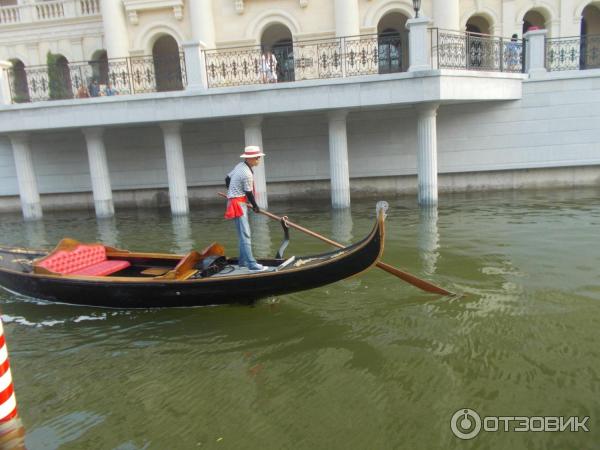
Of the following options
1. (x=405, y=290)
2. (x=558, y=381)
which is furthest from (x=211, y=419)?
(x=405, y=290)

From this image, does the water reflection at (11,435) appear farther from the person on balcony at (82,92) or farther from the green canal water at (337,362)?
the person on balcony at (82,92)

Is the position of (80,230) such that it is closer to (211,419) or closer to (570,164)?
(211,419)

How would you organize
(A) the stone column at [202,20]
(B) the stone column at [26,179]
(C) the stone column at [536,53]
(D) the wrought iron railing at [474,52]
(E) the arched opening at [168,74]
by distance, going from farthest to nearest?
(A) the stone column at [202,20] → (E) the arched opening at [168,74] → (B) the stone column at [26,179] → (C) the stone column at [536,53] → (D) the wrought iron railing at [474,52]

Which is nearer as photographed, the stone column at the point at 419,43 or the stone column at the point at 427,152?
the stone column at the point at 419,43

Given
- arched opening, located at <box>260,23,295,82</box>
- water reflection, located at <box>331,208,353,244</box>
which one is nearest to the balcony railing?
arched opening, located at <box>260,23,295,82</box>

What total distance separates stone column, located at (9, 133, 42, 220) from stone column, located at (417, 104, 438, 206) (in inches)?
467

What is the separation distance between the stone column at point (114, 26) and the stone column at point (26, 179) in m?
4.91

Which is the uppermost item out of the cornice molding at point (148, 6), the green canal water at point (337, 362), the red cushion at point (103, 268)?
the cornice molding at point (148, 6)

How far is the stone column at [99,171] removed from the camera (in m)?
13.9

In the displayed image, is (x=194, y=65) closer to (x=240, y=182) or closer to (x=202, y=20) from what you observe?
(x=202, y=20)

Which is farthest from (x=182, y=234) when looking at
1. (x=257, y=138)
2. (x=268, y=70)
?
(x=268, y=70)

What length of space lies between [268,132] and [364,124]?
10.4 feet

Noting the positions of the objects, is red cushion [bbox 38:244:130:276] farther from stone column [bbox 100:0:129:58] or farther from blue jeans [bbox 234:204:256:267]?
stone column [bbox 100:0:129:58]

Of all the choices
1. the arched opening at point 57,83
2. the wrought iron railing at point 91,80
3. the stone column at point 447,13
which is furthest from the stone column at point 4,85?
the stone column at point 447,13
